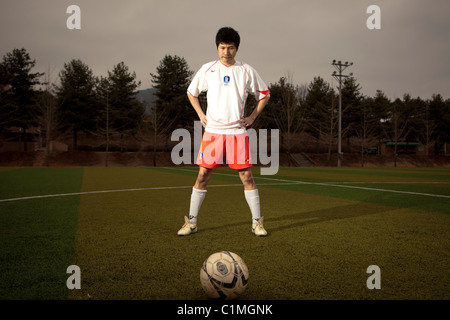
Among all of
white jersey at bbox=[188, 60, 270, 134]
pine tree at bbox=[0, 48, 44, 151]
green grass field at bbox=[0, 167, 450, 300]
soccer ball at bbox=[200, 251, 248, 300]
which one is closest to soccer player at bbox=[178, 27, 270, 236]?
white jersey at bbox=[188, 60, 270, 134]

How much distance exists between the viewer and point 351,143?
57.4 m

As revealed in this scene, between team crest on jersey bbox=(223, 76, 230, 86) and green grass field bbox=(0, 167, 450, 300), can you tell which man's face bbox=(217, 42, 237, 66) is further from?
green grass field bbox=(0, 167, 450, 300)

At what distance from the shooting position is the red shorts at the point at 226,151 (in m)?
4.27

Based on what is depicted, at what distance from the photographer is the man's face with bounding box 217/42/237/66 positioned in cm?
429

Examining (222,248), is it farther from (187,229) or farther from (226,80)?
(226,80)

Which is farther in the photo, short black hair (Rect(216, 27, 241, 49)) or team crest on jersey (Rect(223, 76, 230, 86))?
team crest on jersey (Rect(223, 76, 230, 86))

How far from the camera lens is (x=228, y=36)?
4234 millimetres

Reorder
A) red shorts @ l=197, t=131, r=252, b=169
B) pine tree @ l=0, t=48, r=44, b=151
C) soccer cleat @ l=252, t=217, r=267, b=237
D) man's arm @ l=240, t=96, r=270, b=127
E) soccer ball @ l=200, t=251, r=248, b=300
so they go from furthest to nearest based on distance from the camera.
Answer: pine tree @ l=0, t=48, r=44, b=151 < man's arm @ l=240, t=96, r=270, b=127 < red shorts @ l=197, t=131, r=252, b=169 < soccer cleat @ l=252, t=217, r=267, b=237 < soccer ball @ l=200, t=251, r=248, b=300

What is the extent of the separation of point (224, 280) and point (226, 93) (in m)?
2.58

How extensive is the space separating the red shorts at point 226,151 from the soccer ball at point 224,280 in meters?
1.89

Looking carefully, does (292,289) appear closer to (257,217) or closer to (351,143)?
(257,217)

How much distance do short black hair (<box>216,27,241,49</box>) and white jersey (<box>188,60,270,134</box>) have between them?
1.01ft

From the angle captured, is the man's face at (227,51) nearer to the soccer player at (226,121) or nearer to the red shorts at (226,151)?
the soccer player at (226,121)
